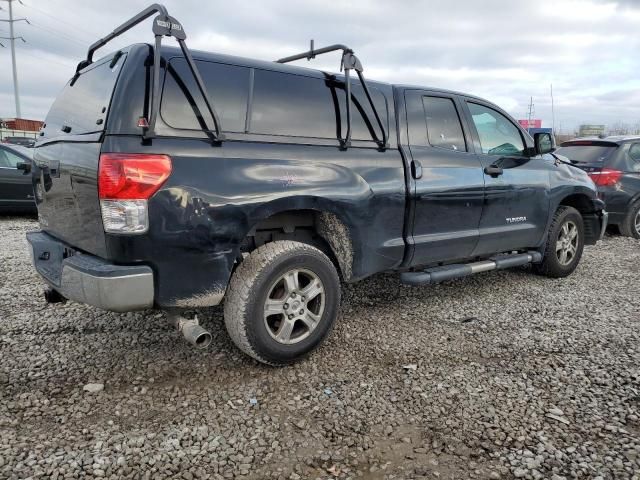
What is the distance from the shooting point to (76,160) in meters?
2.79

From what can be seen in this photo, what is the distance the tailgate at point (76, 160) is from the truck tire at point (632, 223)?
8170 millimetres

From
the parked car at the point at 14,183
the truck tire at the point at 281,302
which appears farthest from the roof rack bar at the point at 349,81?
the parked car at the point at 14,183

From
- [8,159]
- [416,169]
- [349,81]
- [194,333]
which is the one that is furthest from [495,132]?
[8,159]

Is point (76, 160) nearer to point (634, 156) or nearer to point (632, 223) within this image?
point (634, 156)

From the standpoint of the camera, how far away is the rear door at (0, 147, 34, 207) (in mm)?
8391

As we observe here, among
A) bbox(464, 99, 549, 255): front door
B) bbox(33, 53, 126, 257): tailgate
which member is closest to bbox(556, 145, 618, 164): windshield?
bbox(464, 99, 549, 255): front door

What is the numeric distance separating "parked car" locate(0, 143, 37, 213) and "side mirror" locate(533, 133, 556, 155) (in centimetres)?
794

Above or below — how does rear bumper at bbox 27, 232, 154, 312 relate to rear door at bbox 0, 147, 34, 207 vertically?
below

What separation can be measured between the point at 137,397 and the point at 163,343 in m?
0.75

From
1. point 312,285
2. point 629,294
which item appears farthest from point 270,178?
point 629,294

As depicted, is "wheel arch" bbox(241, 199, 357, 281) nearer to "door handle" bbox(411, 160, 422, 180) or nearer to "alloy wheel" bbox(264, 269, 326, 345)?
"alloy wheel" bbox(264, 269, 326, 345)

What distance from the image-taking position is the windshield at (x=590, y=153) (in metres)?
7.80

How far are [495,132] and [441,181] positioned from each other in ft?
3.87

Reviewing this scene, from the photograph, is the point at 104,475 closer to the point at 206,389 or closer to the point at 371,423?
the point at 206,389
